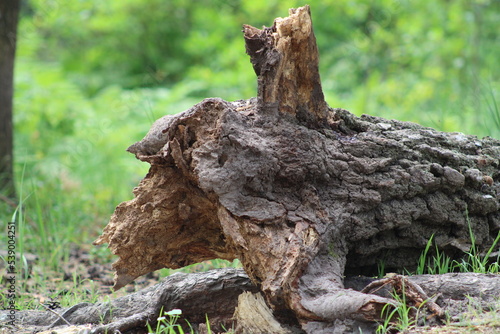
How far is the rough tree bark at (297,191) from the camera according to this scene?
2.21m

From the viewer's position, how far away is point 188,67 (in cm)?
1138

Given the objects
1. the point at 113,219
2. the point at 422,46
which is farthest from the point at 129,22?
the point at 113,219

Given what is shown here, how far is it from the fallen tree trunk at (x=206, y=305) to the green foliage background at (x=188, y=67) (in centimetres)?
265

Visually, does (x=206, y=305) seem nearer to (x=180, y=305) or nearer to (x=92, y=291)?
(x=180, y=305)

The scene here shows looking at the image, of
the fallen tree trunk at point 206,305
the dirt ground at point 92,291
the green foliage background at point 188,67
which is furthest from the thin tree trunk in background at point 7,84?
the fallen tree trunk at point 206,305

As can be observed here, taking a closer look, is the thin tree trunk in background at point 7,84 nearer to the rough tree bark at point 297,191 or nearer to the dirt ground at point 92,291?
the dirt ground at point 92,291

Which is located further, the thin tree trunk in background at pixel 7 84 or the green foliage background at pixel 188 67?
the green foliage background at pixel 188 67

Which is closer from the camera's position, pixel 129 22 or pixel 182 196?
pixel 182 196

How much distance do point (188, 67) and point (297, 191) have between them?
9429 mm

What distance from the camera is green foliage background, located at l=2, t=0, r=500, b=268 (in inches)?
277

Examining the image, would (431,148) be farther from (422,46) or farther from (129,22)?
(129,22)

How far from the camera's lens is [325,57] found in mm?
9969

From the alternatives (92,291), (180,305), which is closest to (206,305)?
(180,305)

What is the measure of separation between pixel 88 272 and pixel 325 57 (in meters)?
7.32
